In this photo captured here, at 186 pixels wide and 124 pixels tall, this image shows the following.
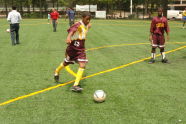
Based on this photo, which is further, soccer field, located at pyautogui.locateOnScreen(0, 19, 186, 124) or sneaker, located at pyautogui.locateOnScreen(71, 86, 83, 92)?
sneaker, located at pyautogui.locateOnScreen(71, 86, 83, 92)

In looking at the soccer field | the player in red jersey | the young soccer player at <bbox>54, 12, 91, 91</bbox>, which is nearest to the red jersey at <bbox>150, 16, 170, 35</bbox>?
the player in red jersey

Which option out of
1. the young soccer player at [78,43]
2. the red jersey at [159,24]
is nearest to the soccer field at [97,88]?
the young soccer player at [78,43]

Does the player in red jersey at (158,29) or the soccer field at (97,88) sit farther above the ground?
the player in red jersey at (158,29)

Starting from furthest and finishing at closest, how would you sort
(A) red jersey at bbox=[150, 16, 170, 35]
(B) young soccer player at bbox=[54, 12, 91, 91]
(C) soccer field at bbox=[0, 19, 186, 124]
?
(A) red jersey at bbox=[150, 16, 170, 35] → (B) young soccer player at bbox=[54, 12, 91, 91] → (C) soccer field at bbox=[0, 19, 186, 124]

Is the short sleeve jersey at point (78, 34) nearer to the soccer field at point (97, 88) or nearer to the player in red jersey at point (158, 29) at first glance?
the soccer field at point (97, 88)

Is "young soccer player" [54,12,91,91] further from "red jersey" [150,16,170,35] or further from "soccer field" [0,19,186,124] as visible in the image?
"red jersey" [150,16,170,35]

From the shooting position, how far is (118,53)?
43.9 feet

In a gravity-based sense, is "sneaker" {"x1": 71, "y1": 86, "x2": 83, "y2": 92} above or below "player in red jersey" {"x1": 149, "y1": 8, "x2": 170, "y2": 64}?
below

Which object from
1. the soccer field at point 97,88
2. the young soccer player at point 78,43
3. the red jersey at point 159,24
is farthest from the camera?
the red jersey at point 159,24

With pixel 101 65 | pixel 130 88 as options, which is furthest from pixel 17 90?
pixel 101 65

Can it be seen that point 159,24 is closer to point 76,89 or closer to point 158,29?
point 158,29

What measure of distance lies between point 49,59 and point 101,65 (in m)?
2.52

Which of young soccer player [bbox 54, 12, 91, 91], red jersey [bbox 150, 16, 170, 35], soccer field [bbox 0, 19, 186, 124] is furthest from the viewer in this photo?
red jersey [bbox 150, 16, 170, 35]

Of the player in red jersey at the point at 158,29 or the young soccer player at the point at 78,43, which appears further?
the player in red jersey at the point at 158,29
